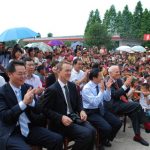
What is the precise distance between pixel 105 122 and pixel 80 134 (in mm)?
923

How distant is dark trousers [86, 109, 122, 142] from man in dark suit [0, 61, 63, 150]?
1.25 meters

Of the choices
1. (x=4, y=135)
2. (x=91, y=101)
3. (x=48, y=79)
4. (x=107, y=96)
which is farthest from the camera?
(x=48, y=79)

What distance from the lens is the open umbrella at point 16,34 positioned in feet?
30.0

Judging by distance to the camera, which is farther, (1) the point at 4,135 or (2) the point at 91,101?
(2) the point at 91,101

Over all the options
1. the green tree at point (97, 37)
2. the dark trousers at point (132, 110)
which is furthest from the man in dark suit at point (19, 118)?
the green tree at point (97, 37)

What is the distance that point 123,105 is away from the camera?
5.94 meters

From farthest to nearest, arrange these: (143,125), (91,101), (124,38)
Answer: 1. (124,38)
2. (143,125)
3. (91,101)

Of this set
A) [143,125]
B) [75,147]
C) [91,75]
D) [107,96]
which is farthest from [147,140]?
[75,147]

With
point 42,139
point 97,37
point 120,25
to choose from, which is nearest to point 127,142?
point 42,139

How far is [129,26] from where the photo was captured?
62.2m

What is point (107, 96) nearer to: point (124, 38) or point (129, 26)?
point (124, 38)

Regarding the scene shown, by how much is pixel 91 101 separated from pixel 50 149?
1411 mm

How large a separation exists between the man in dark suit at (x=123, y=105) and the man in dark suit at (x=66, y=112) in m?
1.34

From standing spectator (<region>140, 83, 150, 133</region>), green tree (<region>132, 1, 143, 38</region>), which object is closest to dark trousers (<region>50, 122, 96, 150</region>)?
standing spectator (<region>140, 83, 150, 133</region>)
